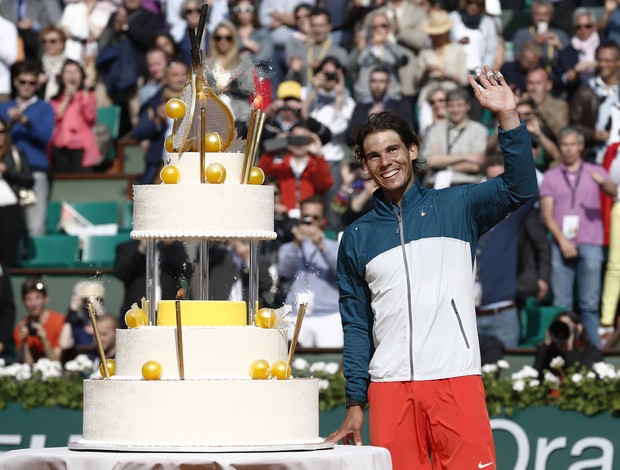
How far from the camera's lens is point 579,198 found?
13398 millimetres

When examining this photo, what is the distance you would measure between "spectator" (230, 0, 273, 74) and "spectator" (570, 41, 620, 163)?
341 centimetres

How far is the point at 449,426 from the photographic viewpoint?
6.65m

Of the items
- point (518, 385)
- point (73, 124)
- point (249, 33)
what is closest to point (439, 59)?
point (249, 33)

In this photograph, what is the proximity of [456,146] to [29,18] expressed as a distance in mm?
6578

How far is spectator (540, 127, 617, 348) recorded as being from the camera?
522 inches

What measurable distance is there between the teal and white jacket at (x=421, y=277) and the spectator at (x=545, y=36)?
8988 mm

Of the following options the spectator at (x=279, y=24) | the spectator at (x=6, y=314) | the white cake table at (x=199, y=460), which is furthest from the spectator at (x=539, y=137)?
the white cake table at (x=199, y=460)

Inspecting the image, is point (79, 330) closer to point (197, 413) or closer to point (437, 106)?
point (437, 106)

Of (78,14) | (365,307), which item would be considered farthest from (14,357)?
(365,307)

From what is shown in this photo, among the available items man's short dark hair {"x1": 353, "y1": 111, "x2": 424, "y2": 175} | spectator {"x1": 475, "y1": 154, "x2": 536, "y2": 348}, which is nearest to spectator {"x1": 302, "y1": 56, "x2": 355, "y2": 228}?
spectator {"x1": 475, "y1": 154, "x2": 536, "y2": 348}

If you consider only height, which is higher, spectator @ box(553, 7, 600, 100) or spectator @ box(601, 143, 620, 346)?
spectator @ box(553, 7, 600, 100)

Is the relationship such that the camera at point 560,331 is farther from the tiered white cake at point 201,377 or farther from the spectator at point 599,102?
the tiered white cake at point 201,377

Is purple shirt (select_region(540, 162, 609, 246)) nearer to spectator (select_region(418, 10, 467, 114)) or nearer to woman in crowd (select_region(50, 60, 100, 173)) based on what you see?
spectator (select_region(418, 10, 467, 114))

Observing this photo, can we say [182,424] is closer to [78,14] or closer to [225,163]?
[225,163]
